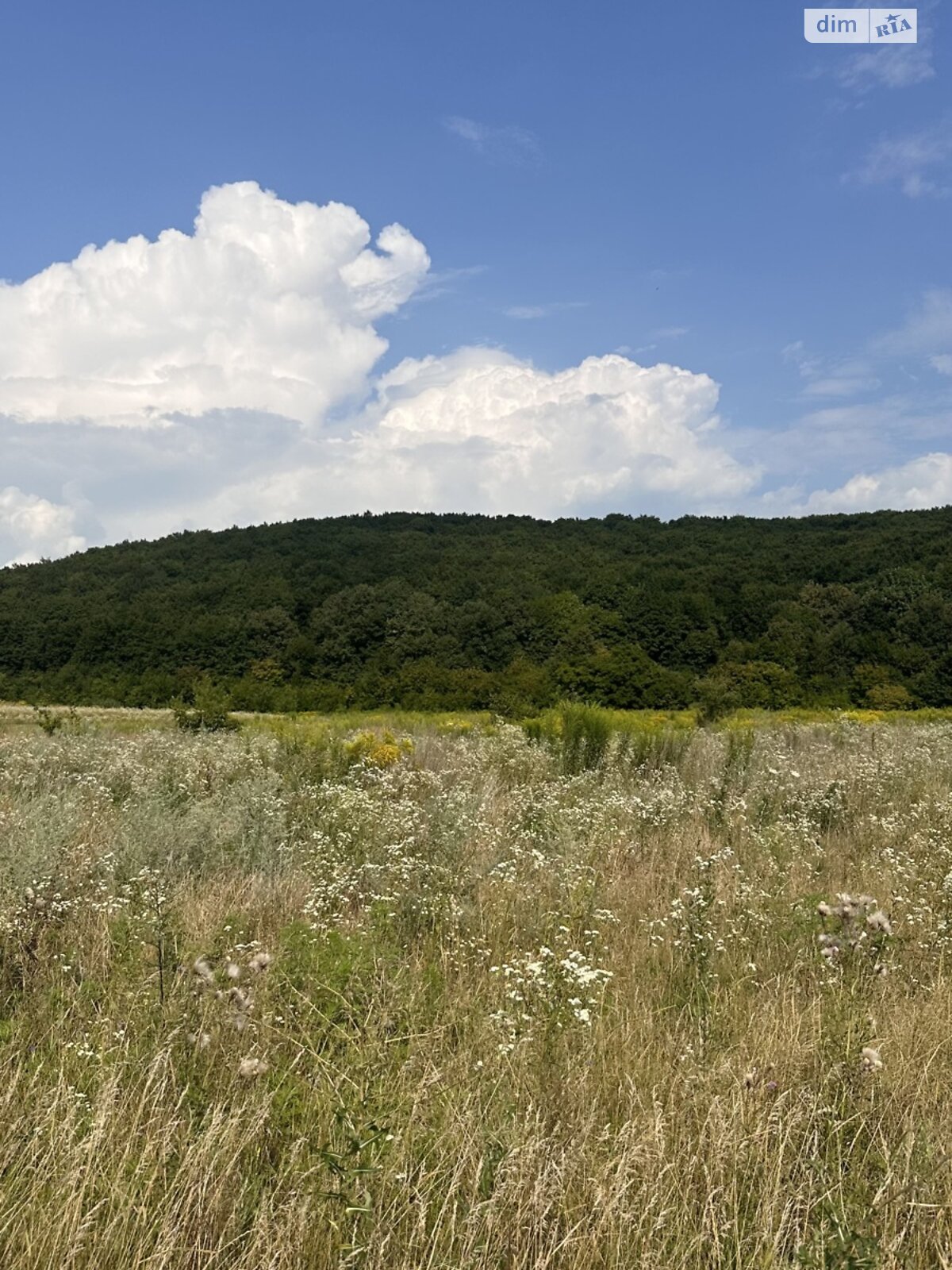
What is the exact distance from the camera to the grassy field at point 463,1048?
2125mm

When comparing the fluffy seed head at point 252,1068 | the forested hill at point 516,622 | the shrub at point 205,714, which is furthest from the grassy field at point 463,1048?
the forested hill at point 516,622

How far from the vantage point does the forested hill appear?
102ft

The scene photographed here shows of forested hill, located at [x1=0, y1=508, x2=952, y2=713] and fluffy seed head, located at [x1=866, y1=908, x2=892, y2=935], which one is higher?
forested hill, located at [x1=0, y1=508, x2=952, y2=713]

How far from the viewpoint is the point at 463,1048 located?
3049mm

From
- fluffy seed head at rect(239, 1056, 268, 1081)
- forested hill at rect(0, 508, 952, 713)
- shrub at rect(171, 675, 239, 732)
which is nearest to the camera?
fluffy seed head at rect(239, 1056, 268, 1081)

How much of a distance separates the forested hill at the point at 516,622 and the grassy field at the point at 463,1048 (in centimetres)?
1527

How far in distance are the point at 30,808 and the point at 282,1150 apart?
512cm

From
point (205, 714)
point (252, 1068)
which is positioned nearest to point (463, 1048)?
point (252, 1068)

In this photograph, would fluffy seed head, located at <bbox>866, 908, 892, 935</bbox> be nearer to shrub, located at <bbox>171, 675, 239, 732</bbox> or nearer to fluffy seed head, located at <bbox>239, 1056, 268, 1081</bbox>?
fluffy seed head, located at <bbox>239, 1056, 268, 1081</bbox>

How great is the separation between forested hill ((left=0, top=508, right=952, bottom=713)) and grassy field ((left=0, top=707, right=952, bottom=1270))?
1527 centimetres

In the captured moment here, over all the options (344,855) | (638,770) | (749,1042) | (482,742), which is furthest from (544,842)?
(482,742)

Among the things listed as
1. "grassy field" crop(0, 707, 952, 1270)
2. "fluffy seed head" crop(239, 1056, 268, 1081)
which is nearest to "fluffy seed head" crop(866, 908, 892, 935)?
"grassy field" crop(0, 707, 952, 1270)

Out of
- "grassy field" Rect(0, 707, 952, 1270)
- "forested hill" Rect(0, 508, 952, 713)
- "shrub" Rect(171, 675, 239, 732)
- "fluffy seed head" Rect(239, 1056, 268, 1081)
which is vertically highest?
"forested hill" Rect(0, 508, 952, 713)

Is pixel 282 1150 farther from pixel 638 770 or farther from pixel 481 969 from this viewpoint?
pixel 638 770
